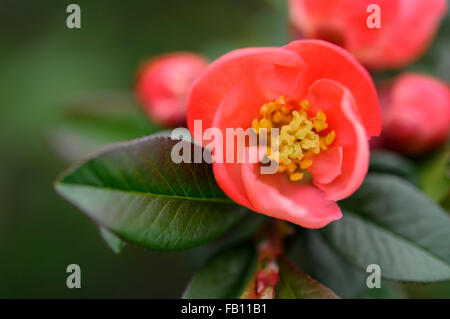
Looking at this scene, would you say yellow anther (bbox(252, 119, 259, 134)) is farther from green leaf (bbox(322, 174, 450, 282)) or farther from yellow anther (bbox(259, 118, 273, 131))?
green leaf (bbox(322, 174, 450, 282))

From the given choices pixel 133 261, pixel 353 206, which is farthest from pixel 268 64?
pixel 133 261

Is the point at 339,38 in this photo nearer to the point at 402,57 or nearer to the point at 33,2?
the point at 402,57

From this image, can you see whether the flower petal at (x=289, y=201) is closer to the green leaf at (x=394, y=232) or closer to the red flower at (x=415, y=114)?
the green leaf at (x=394, y=232)

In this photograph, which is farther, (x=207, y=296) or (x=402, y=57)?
(x=402, y=57)

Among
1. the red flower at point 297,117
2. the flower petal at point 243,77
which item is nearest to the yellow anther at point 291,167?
the red flower at point 297,117

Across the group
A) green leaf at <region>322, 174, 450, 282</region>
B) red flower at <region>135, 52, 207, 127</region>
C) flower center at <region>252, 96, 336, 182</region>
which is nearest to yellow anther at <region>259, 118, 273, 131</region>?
flower center at <region>252, 96, 336, 182</region>

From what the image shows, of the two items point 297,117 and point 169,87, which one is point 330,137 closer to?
point 297,117

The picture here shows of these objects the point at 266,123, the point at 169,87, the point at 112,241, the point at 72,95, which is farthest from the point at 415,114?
the point at 72,95
